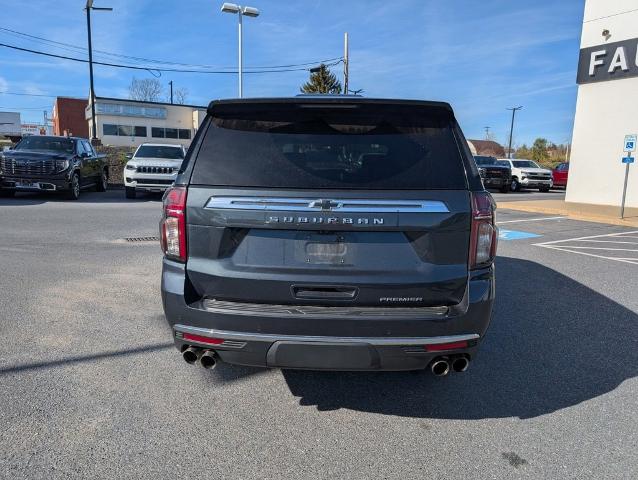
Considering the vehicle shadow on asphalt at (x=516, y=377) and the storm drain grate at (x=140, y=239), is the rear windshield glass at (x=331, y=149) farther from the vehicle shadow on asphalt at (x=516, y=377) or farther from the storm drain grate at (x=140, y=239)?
the storm drain grate at (x=140, y=239)

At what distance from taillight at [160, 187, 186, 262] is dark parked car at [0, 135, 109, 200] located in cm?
1300

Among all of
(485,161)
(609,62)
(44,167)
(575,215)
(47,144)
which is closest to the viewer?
(44,167)

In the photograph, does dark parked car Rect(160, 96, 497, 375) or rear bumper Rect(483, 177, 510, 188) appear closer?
dark parked car Rect(160, 96, 497, 375)

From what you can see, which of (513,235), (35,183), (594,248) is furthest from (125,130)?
(594,248)

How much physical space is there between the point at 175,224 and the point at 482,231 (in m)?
1.77

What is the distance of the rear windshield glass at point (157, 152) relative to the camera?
16062 mm

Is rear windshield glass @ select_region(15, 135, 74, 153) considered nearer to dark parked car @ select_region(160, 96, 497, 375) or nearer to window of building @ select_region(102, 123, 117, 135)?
dark parked car @ select_region(160, 96, 497, 375)

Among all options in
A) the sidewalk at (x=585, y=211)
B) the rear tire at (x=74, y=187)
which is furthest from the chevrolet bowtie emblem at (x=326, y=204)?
the rear tire at (x=74, y=187)

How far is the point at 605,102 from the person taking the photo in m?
16.6

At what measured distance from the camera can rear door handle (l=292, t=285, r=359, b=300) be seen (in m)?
2.70

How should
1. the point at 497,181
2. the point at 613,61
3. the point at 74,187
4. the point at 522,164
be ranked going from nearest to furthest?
the point at 74,187, the point at 613,61, the point at 497,181, the point at 522,164

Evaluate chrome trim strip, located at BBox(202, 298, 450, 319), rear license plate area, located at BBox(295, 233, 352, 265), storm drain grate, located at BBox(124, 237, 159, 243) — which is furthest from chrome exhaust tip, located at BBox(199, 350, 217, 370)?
storm drain grate, located at BBox(124, 237, 159, 243)

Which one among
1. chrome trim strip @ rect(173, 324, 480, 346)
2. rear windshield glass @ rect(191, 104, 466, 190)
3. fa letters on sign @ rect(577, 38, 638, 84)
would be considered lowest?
chrome trim strip @ rect(173, 324, 480, 346)

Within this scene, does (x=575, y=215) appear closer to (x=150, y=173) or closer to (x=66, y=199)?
(x=150, y=173)
